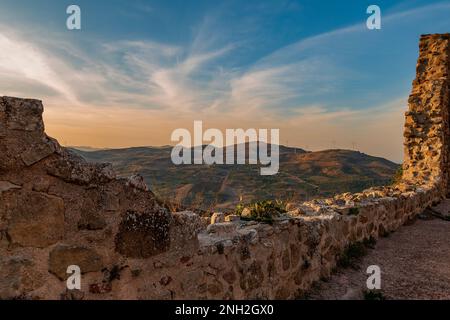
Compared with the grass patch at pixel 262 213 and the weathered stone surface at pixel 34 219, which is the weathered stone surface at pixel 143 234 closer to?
the weathered stone surface at pixel 34 219

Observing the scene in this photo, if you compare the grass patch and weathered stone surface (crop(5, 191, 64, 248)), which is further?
the grass patch

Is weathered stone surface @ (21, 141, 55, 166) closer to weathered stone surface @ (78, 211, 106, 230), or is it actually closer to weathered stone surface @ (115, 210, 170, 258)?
weathered stone surface @ (78, 211, 106, 230)

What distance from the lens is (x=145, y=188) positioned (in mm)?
2475

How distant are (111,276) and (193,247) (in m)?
0.69

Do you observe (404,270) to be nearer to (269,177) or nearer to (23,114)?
(23,114)

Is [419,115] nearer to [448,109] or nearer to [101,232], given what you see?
[448,109]

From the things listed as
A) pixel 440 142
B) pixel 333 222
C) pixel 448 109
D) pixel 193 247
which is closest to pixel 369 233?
pixel 333 222

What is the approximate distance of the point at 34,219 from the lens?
1.99 meters

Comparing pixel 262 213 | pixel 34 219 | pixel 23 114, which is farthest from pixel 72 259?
pixel 262 213

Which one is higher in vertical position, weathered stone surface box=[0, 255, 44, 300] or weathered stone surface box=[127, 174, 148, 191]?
weathered stone surface box=[127, 174, 148, 191]

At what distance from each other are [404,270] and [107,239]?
4380mm

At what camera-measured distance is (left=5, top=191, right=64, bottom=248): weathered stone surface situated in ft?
6.33

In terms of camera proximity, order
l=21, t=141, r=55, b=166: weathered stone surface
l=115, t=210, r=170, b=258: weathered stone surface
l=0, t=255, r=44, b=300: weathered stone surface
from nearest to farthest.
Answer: l=0, t=255, r=44, b=300: weathered stone surface
l=21, t=141, r=55, b=166: weathered stone surface
l=115, t=210, r=170, b=258: weathered stone surface

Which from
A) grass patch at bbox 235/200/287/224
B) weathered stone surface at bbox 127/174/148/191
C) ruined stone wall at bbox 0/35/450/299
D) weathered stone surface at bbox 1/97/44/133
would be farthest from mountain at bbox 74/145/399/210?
weathered stone surface at bbox 1/97/44/133
